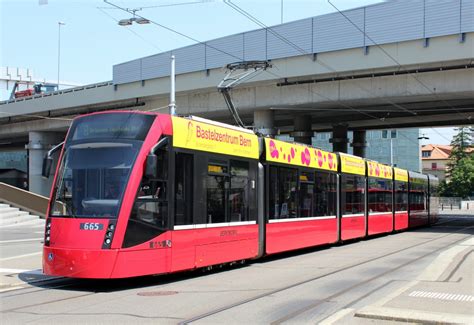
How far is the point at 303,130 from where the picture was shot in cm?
3878

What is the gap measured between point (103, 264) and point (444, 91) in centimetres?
2222

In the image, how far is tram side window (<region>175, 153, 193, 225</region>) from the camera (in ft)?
35.5

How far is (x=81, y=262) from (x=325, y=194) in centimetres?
993

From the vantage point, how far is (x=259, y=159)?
13.9m

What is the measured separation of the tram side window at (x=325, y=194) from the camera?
17.3 metres

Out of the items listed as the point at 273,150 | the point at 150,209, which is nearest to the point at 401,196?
the point at 273,150

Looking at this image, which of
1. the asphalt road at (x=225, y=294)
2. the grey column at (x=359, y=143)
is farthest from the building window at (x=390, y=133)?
the asphalt road at (x=225, y=294)

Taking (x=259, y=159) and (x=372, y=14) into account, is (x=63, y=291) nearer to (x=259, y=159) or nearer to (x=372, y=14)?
(x=259, y=159)

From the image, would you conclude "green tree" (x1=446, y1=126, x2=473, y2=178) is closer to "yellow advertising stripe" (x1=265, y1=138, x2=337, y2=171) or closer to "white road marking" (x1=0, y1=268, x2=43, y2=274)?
"yellow advertising stripe" (x1=265, y1=138, x2=337, y2=171)

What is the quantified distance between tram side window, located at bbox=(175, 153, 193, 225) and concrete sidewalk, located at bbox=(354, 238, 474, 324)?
4117 millimetres

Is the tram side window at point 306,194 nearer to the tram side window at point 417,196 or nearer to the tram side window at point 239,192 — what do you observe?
the tram side window at point 239,192

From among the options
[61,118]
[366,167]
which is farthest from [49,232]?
[61,118]

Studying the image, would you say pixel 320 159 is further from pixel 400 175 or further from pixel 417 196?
pixel 417 196

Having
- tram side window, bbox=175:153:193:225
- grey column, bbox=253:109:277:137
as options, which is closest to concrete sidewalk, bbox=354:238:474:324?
tram side window, bbox=175:153:193:225
